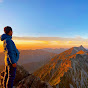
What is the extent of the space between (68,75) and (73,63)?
21.3 metres

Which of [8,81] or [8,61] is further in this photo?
[8,81]

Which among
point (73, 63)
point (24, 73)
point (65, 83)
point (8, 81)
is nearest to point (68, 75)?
point (65, 83)

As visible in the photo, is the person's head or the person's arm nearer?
the person's arm

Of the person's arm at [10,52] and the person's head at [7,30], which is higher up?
the person's head at [7,30]

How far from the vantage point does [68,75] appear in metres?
119

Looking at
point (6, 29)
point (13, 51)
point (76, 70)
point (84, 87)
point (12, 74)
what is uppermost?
point (6, 29)

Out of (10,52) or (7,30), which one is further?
(7,30)

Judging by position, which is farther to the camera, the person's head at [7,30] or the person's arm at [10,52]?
the person's head at [7,30]

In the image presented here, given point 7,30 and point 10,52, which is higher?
point 7,30

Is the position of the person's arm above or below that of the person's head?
below

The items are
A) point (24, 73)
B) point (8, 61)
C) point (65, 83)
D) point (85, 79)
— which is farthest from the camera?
point (85, 79)

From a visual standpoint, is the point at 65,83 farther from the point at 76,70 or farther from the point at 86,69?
the point at 86,69

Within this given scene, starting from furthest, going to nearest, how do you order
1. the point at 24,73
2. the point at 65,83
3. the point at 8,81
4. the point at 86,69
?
the point at 86,69 < the point at 65,83 < the point at 24,73 < the point at 8,81

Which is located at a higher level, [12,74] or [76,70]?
[12,74]
